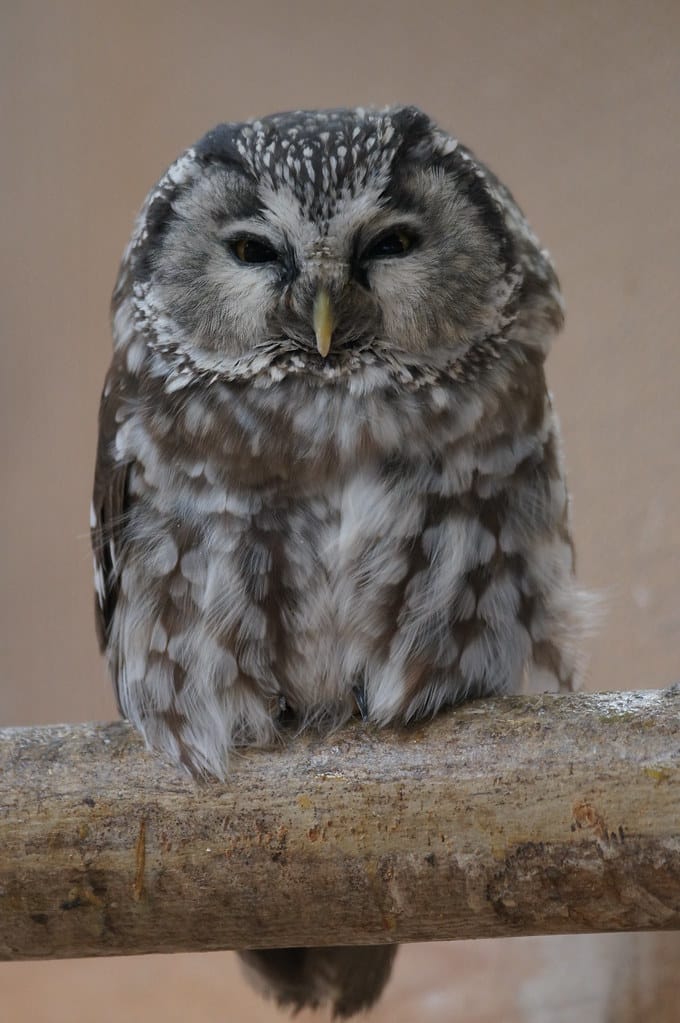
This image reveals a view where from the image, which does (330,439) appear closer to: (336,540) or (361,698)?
(336,540)

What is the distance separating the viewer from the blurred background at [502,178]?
305cm

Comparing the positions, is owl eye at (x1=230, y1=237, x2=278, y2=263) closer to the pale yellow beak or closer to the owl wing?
the pale yellow beak

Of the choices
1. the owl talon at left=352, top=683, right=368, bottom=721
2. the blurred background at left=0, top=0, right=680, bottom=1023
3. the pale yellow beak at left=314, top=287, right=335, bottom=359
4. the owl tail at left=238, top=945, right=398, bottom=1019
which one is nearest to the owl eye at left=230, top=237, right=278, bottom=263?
the pale yellow beak at left=314, top=287, right=335, bottom=359

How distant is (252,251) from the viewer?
1919mm

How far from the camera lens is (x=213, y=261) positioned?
1.96 meters

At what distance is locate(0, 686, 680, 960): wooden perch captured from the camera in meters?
1.63

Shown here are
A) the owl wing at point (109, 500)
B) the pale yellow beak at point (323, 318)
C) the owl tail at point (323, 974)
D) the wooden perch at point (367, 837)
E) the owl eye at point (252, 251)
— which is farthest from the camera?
the owl tail at point (323, 974)

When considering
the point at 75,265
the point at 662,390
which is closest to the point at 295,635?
the point at 662,390

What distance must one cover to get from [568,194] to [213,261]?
1.78 meters

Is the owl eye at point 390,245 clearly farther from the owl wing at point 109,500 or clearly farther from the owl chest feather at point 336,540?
the owl wing at point 109,500

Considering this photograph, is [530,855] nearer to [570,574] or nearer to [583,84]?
[570,574]

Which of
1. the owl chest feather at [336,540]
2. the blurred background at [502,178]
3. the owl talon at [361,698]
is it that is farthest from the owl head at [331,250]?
the blurred background at [502,178]

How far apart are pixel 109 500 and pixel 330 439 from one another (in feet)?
1.45

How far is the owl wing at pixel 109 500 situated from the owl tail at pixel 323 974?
704mm
